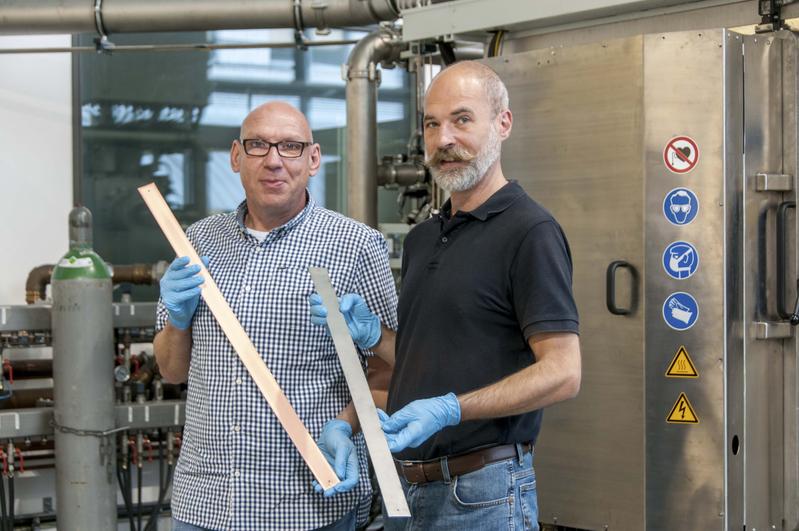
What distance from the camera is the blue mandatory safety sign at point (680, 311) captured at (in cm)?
268

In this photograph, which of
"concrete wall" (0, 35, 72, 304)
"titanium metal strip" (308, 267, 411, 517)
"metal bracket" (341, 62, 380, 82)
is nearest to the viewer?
"titanium metal strip" (308, 267, 411, 517)

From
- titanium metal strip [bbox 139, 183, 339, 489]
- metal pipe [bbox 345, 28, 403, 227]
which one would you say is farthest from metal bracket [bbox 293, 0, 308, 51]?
titanium metal strip [bbox 139, 183, 339, 489]

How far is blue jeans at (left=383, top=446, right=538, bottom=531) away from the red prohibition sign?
1.29m

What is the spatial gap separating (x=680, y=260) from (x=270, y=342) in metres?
1.29

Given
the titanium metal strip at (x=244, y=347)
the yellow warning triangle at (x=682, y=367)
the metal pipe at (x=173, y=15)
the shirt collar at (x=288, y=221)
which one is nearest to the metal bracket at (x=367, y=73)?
the metal pipe at (x=173, y=15)

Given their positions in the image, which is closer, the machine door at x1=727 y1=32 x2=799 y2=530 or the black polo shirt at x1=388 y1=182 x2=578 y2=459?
the black polo shirt at x1=388 y1=182 x2=578 y2=459

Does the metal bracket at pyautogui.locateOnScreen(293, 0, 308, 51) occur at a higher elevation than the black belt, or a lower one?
higher

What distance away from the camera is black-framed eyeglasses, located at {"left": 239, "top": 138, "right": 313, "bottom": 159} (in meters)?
1.87

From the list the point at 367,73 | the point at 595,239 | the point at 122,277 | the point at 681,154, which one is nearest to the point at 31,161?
the point at 122,277

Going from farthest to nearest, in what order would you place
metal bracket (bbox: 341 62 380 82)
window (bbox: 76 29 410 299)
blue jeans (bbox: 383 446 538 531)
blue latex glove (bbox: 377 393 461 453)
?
window (bbox: 76 29 410 299)
metal bracket (bbox: 341 62 380 82)
blue jeans (bbox: 383 446 538 531)
blue latex glove (bbox: 377 393 461 453)

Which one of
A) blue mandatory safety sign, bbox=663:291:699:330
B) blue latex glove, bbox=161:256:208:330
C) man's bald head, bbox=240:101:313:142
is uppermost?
man's bald head, bbox=240:101:313:142

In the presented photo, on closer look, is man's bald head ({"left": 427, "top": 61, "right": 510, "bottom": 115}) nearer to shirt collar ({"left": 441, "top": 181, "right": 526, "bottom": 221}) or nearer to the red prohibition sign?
shirt collar ({"left": 441, "top": 181, "right": 526, "bottom": 221})

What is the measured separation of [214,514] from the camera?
1800 mm

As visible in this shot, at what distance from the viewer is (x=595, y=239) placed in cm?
283
